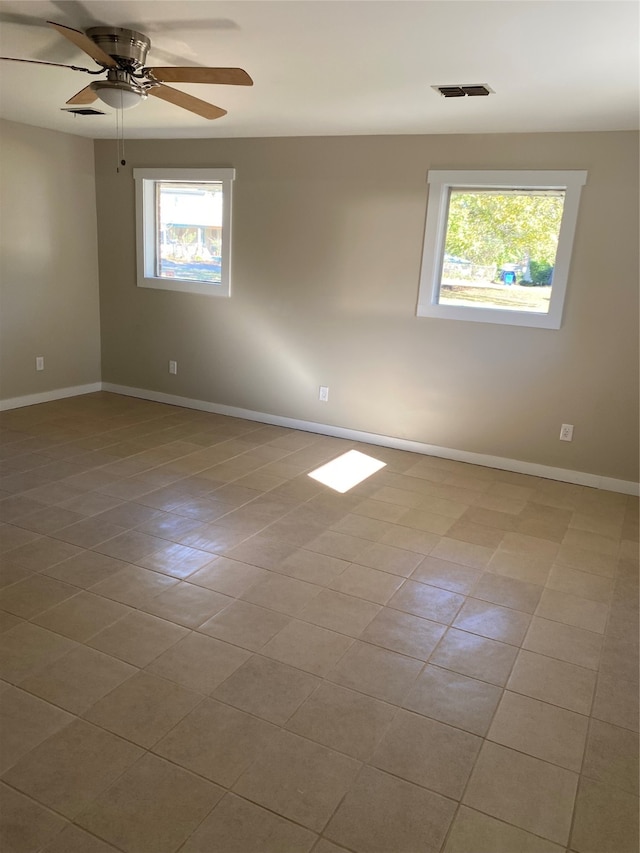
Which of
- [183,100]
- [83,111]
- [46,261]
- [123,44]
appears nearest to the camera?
[123,44]

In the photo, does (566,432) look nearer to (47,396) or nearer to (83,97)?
(83,97)

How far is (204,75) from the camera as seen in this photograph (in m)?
2.58

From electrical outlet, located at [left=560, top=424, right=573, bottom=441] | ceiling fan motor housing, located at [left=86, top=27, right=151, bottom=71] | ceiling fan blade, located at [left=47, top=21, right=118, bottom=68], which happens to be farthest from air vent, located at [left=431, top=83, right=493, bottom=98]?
electrical outlet, located at [left=560, top=424, right=573, bottom=441]

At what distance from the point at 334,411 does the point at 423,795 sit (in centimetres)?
369

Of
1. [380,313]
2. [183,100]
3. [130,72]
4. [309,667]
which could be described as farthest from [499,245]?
[309,667]

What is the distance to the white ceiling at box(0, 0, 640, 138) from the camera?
2.30 meters

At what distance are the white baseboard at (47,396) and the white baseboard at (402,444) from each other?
166mm

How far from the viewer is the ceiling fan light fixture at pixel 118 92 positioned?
2.78 meters

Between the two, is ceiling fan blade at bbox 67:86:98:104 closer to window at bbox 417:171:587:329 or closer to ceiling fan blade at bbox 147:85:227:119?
ceiling fan blade at bbox 147:85:227:119

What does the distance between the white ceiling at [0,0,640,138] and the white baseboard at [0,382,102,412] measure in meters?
2.43

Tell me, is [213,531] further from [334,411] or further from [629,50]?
[629,50]

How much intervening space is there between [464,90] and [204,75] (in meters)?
1.45

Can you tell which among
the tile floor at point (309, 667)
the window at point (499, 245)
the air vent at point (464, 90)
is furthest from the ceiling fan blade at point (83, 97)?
the window at point (499, 245)

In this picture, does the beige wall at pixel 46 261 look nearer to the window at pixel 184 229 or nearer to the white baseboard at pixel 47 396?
the white baseboard at pixel 47 396
